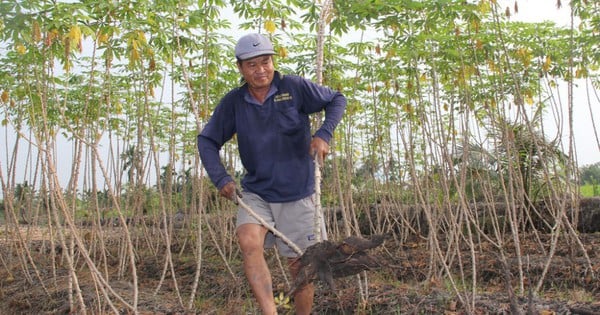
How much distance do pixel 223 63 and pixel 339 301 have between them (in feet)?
7.64

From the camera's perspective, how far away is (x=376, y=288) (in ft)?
13.2

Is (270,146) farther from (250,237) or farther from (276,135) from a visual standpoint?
(250,237)

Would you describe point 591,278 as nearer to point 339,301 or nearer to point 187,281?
point 339,301

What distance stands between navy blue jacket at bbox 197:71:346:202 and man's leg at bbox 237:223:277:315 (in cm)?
22

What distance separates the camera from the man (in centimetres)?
276

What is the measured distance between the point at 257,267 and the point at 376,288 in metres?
1.60

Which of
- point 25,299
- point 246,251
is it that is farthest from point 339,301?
point 25,299

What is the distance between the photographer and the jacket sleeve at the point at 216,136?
2.87 metres

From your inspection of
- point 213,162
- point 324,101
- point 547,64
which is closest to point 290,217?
point 213,162

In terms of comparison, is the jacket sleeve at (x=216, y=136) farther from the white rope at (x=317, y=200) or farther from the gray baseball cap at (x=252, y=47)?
the white rope at (x=317, y=200)

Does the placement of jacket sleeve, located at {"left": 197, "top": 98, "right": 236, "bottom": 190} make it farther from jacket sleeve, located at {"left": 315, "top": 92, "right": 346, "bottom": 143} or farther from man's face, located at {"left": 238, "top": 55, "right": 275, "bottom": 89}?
jacket sleeve, located at {"left": 315, "top": 92, "right": 346, "bottom": 143}

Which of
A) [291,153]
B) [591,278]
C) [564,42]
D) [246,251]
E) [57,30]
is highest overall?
[564,42]

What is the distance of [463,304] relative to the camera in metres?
3.34

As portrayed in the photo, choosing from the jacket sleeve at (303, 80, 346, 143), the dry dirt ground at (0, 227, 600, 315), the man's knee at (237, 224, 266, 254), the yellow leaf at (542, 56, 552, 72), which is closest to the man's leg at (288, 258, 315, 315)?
the dry dirt ground at (0, 227, 600, 315)
